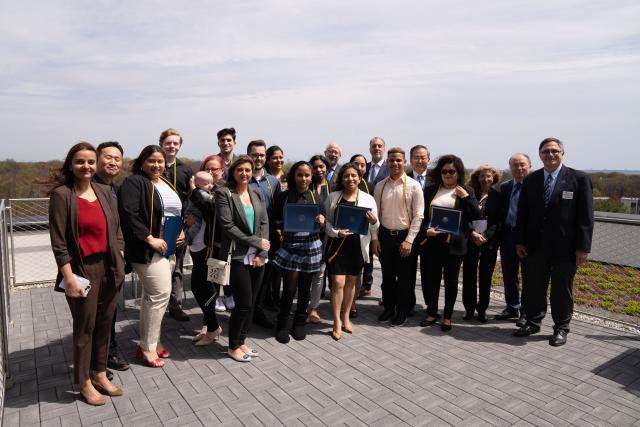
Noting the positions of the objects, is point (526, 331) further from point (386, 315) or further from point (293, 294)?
point (293, 294)

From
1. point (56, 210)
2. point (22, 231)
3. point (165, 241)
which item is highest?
point (56, 210)

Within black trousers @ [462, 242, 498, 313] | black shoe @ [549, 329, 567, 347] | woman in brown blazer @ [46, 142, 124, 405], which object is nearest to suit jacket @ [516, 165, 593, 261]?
black trousers @ [462, 242, 498, 313]

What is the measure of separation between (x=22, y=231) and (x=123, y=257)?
17.0 ft

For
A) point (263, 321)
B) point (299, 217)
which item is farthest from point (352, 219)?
point (263, 321)

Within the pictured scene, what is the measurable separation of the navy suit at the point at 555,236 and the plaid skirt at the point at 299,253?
248 centimetres

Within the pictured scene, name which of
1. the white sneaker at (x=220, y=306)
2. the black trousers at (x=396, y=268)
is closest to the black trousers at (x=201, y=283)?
the white sneaker at (x=220, y=306)

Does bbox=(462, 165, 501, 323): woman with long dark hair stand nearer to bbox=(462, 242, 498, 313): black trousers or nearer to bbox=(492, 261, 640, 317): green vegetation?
bbox=(462, 242, 498, 313): black trousers

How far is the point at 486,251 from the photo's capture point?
5.43 m

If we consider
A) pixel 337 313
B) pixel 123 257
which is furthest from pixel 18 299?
pixel 337 313

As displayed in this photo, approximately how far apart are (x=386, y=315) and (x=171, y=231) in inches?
A: 118

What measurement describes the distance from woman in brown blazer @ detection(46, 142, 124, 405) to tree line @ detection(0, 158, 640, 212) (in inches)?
167

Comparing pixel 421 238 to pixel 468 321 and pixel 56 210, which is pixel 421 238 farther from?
pixel 56 210

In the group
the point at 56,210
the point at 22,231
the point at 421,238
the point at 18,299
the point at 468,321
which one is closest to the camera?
the point at 56,210

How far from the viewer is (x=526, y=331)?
16.5 ft
